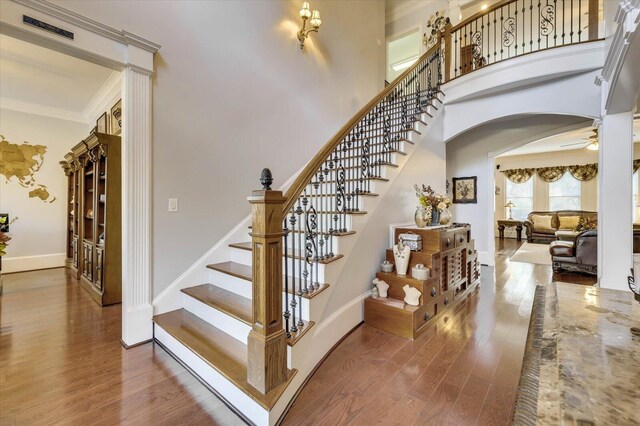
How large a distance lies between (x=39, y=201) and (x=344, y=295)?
20.2 ft

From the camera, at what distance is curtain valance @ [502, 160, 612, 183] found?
8750 mm

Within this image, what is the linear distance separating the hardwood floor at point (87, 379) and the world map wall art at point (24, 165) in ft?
10.4

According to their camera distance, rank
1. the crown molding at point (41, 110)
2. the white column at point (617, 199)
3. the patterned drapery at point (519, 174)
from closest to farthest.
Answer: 1. the white column at point (617, 199)
2. the crown molding at point (41, 110)
3. the patterned drapery at point (519, 174)

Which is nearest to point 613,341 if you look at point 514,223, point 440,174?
point 440,174

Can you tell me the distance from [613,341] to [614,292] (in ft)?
1.95

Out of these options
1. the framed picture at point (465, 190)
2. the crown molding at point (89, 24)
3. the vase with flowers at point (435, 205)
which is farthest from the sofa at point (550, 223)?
the crown molding at point (89, 24)

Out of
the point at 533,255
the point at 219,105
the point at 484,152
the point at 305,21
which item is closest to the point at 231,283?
the point at 219,105

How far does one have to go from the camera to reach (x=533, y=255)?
6574 mm

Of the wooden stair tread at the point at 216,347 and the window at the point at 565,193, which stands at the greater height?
the window at the point at 565,193

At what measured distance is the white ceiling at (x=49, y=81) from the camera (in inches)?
140

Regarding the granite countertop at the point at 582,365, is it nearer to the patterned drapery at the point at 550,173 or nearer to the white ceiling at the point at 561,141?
the white ceiling at the point at 561,141

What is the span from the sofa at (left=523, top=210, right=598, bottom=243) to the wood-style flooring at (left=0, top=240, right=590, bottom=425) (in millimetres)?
7300

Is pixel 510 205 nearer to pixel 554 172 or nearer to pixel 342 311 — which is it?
pixel 554 172

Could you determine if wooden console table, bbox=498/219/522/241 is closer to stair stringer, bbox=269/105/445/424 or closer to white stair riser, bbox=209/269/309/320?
stair stringer, bbox=269/105/445/424
